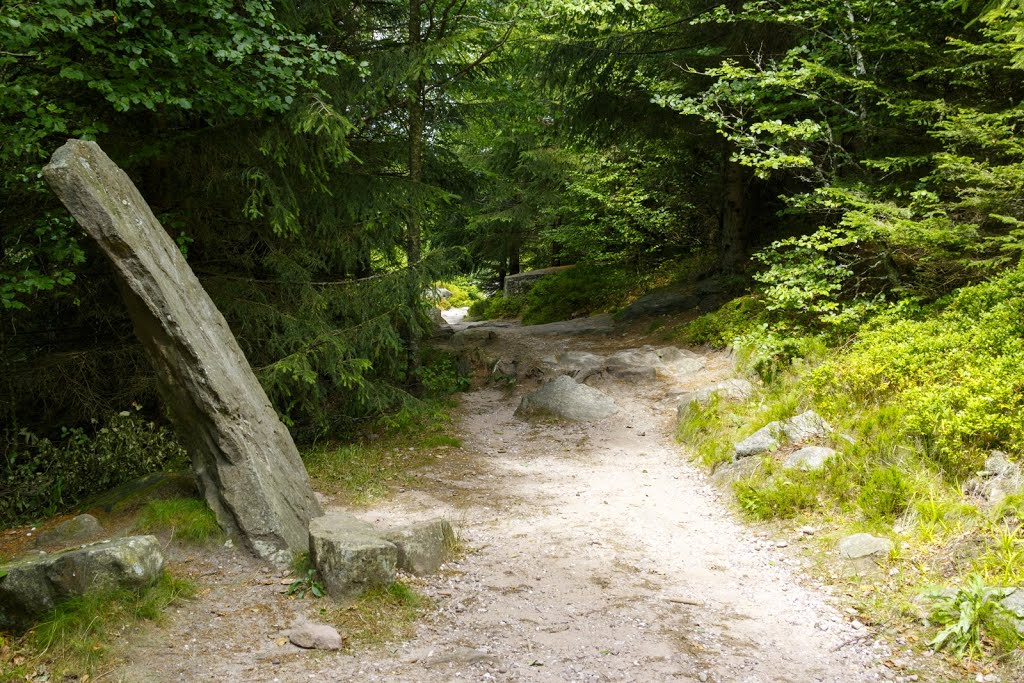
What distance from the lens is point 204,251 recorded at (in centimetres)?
908

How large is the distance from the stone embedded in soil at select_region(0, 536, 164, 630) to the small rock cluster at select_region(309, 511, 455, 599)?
1208mm

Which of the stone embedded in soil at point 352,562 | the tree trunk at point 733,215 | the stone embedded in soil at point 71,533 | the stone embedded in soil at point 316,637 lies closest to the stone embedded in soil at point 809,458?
the stone embedded in soil at point 352,562

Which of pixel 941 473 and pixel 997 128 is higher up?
pixel 997 128

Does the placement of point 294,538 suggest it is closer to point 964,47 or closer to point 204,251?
point 204,251

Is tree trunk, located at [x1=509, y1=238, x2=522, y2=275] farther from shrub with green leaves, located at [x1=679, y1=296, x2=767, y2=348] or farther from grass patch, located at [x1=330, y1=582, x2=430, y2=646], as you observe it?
grass patch, located at [x1=330, y1=582, x2=430, y2=646]

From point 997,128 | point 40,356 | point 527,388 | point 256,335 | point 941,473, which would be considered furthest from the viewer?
point 527,388

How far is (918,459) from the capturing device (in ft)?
19.0

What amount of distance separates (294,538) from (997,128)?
27.3 feet

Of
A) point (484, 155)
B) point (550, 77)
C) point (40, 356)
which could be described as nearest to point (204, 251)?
point (40, 356)

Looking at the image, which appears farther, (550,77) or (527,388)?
(550,77)

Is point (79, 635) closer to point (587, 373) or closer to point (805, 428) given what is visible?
point (805, 428)

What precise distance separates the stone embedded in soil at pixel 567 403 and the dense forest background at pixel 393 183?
2.00 metres

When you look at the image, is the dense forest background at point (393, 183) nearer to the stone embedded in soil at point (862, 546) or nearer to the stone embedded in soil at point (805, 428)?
the stone embedded in soil at point (805, 428)

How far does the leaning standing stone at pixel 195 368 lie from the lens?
205 inches
